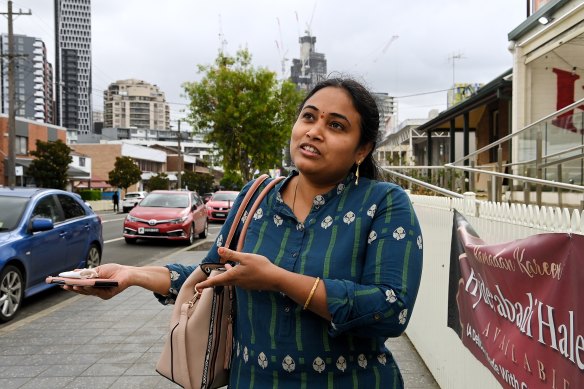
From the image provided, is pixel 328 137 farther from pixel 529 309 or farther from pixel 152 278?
pixel 529 309

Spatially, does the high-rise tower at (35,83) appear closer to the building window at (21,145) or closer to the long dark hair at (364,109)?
the building window at (21,145)

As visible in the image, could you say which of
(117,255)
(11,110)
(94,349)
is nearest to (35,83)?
(11,110)

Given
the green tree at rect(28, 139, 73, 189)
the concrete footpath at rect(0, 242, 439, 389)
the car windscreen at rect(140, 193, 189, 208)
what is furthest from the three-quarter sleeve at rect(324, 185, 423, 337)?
the green tree at rect(28, 139, 73, 189)

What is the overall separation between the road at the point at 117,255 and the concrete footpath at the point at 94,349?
1.42ft

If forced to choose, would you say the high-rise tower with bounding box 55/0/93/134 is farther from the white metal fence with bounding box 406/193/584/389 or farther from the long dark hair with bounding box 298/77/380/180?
the long dark hair with bounding box 298/77/380/180

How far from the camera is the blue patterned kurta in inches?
59.9

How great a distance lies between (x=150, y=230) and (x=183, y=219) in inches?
35.6

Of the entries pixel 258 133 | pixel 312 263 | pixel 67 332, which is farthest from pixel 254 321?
pixel 258 133

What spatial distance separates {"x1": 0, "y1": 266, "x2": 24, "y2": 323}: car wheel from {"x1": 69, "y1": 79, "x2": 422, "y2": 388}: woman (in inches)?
215

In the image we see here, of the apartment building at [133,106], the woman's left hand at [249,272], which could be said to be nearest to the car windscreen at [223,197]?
the woman's left hand at [249,272]

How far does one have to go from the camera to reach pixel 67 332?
5.91m

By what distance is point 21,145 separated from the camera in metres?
43.7

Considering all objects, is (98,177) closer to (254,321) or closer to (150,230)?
(150,230)

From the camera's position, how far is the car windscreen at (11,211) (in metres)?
7.16
